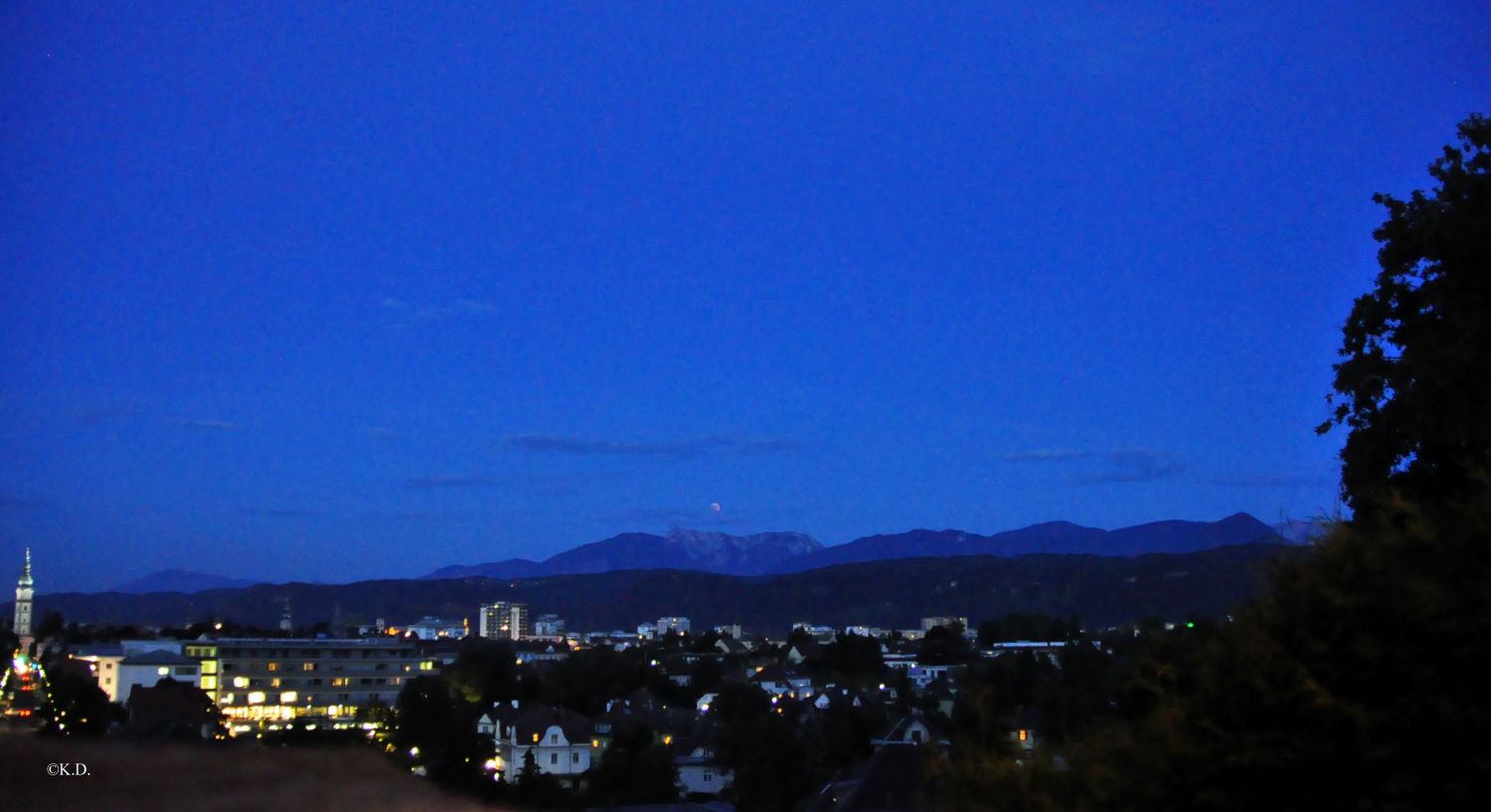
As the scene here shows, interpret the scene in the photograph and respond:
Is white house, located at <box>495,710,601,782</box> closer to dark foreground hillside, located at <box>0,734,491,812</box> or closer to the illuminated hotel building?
the illuminated hotel building

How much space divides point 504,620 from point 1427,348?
16594 cm

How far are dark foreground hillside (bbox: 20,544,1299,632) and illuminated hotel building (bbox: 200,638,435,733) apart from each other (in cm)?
4786

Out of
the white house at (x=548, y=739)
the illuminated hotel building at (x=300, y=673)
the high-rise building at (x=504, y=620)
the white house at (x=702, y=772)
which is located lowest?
the white house at (x=702, y=772)

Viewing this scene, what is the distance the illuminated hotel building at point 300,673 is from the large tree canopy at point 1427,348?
60663mm

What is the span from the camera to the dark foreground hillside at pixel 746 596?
Answer: 11925 centimetres

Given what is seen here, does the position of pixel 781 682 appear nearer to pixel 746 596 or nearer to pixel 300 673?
pixel 300 673

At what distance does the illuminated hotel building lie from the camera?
68.0 meters

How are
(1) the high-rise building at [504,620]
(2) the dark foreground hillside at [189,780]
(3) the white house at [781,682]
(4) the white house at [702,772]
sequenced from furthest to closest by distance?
(1) the high-rise building at [504,620]
(3) the white house at [781,682]
(4) the white house at [702,772]
(2) the dark foreground hillside at [189,780]

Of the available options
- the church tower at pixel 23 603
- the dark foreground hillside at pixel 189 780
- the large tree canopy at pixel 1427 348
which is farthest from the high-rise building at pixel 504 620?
the dark foreground hillside at pixel 189 780

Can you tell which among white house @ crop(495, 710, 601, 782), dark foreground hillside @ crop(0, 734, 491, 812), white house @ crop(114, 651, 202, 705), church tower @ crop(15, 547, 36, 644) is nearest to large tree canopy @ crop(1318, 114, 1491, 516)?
dark foreground hillside @ crop(0, 734, 491, 812)

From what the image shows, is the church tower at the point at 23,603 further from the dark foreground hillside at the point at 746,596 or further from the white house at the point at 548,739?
the white house at the point at 548,739

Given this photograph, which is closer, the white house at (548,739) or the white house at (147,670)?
the white house at (548,739)

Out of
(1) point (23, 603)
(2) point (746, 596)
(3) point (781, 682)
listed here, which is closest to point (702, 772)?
(3) point (781, 682)

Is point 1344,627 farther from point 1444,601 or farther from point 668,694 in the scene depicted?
point 668,694
